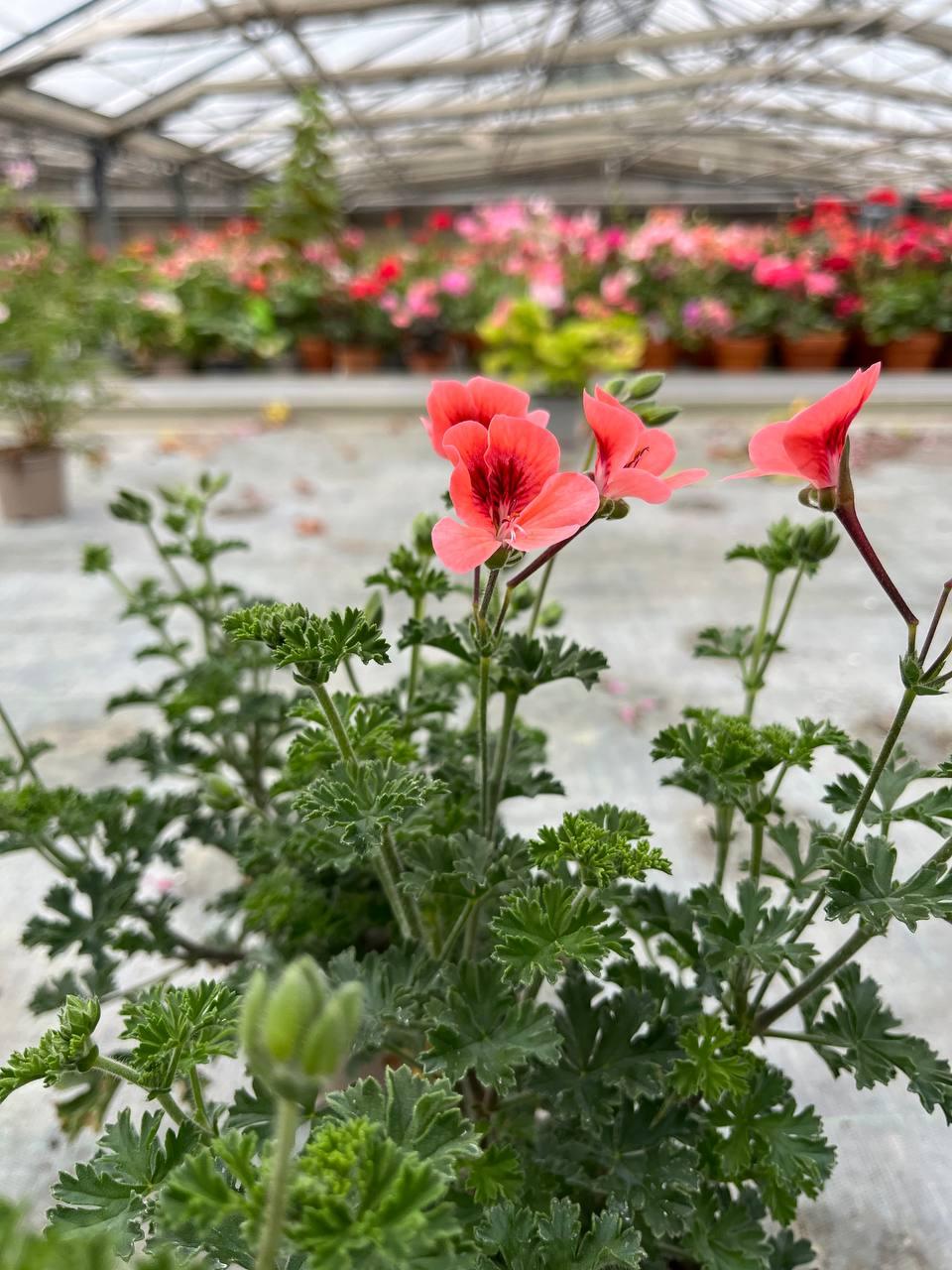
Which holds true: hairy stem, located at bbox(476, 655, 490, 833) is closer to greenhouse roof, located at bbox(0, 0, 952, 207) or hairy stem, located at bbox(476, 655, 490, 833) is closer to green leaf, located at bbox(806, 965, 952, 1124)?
green leaf, located at bbox(806, 965, 952, 1124)

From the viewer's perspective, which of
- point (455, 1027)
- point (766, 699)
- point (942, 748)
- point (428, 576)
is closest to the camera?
point (455, 1027)

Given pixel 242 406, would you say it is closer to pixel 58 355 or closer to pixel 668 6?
pixel 58 355

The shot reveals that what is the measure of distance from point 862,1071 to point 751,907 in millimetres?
129

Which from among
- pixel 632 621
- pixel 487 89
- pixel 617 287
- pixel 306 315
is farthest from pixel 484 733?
pixel 487 89

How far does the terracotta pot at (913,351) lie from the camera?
4.25 metres

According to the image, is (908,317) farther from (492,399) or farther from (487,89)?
(487,89)

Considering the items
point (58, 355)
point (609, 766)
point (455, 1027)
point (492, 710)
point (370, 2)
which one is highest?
point (370, 2)

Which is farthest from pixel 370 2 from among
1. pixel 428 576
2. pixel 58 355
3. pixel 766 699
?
pixel 428 576

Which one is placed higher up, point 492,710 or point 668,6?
point 668,6

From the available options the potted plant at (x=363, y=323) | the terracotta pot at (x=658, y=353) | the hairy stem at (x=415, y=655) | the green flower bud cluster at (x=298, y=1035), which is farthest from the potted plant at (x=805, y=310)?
the green flower bud cluster at (x=298, y=1035)

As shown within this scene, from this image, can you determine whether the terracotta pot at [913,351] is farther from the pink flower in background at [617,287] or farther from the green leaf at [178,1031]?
the green leaf at [178,1031]

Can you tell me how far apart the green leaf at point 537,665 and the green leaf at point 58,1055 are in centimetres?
37

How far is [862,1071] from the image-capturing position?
635 mm

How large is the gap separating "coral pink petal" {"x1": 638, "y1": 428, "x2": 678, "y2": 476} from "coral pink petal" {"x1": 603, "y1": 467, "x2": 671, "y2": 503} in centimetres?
3
